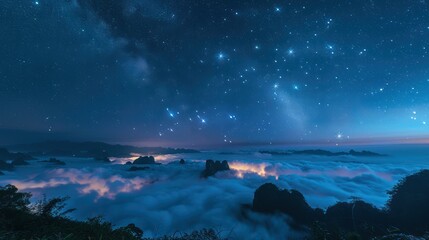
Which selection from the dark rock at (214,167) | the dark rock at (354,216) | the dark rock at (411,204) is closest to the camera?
the dark rock at (411,204)

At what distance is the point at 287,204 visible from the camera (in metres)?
48.5

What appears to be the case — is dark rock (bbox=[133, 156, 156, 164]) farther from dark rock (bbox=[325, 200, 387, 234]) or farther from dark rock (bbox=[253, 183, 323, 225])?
dark rock (bbox=[325, 200, 387, 234])

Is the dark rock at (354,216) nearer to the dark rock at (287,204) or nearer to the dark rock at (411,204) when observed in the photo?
the dark rock at (411,204)

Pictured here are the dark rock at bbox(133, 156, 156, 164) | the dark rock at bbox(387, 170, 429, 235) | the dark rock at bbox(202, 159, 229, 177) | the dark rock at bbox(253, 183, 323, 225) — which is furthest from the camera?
the dark rock at bbox(133, 156, 156, 164)

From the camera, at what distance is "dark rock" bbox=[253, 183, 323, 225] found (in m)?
46.6

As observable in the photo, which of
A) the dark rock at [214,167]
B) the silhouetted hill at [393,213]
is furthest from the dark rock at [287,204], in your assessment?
the dark rock at [214,167]

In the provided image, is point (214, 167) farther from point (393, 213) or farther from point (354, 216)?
point (393, 213)

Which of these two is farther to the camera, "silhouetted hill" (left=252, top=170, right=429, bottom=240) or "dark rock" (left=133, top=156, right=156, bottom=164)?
"dark rock" (left=133, top=156, right=156, bottom=164)

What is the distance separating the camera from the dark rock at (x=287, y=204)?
A: 153 ft

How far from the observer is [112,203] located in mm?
88562

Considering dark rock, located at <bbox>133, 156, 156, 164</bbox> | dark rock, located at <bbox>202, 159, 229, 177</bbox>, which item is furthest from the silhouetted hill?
dark rock, located at <bbox>133, 156, 156, 164</bbox>

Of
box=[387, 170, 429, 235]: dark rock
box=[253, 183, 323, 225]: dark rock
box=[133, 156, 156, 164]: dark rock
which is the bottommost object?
box=[133, 156, 156, 164]: dark rock

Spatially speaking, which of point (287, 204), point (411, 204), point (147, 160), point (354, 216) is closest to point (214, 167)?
point (147, 160)

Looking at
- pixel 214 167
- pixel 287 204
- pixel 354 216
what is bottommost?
pixel 214 167
